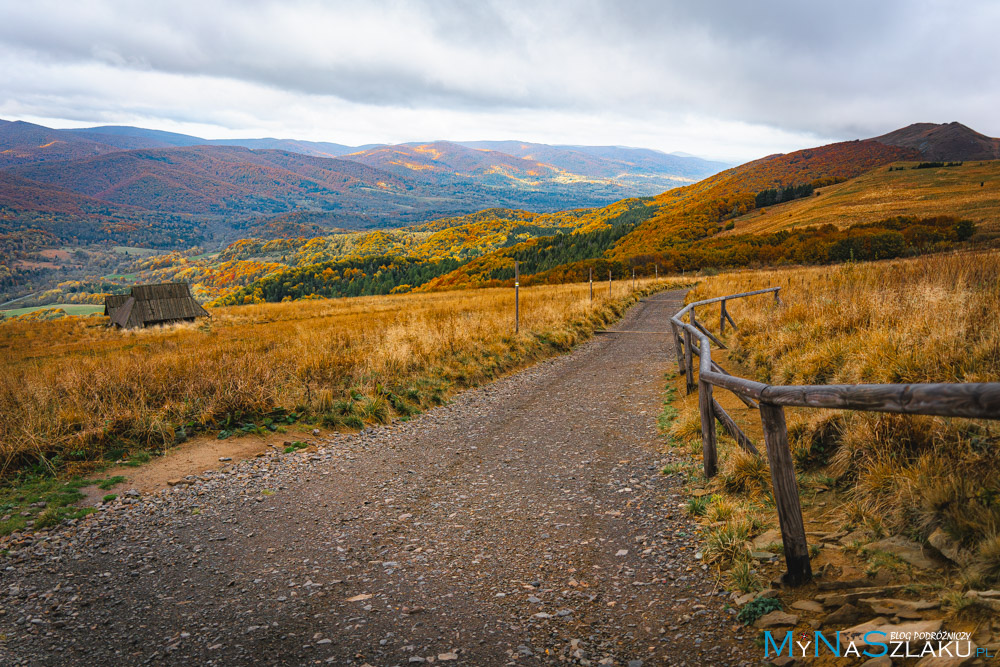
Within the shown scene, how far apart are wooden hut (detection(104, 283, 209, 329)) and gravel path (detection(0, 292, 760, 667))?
34763 mm

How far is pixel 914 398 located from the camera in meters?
2.26

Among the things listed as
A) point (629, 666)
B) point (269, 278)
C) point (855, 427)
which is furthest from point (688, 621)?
point (269, 278)

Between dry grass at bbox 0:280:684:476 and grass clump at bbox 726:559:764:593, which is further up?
dry grass at bbox 0:280:684:476

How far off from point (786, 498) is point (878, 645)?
998 mm

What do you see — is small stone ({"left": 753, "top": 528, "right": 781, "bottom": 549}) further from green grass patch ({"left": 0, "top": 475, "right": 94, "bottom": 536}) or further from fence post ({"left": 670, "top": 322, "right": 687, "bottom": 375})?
fence post ({"left": 670, "top": 322, "right": 687, "bottom": 375})

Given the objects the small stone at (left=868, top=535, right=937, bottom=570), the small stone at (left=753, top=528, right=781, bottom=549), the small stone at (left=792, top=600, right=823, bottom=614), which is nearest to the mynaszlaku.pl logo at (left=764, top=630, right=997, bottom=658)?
the small stone at (left=792, top=600, right=823, bottom=614)

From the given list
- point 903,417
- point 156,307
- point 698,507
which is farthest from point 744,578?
point 156,307

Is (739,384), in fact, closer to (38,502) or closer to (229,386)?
(38,502)

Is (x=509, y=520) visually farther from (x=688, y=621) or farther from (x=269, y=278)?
(x=269, y=278)

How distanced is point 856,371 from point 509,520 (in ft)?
15.6

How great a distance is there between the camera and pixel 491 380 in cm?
1252

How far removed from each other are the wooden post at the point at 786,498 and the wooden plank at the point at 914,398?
271 millimetres

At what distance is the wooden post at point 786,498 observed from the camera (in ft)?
10.6

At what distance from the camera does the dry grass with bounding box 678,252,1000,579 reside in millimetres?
3281
